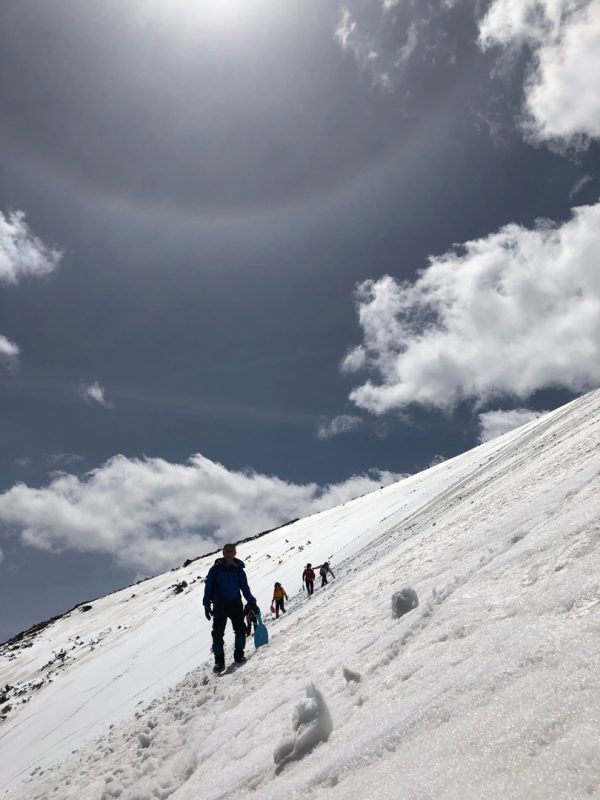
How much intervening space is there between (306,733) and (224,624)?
17.3ft

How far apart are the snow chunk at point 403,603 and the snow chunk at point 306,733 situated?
219cm

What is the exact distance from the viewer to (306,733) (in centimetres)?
423

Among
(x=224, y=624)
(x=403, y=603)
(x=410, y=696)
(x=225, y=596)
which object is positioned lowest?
(x=410, y=696)

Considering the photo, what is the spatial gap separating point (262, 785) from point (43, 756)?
302 inches

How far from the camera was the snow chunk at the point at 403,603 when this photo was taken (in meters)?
6.38

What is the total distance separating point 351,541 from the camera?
2208cm

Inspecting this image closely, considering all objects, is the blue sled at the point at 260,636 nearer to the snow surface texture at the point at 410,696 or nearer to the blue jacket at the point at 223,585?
the snow surface texture at the point at 410,696

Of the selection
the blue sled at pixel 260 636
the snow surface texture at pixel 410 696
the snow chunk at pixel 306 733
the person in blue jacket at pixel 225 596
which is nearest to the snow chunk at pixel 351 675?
the snow surface texture at pixel 410 696

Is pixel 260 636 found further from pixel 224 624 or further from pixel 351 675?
pixel 351 675

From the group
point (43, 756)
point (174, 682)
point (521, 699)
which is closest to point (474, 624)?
point (521, 699)

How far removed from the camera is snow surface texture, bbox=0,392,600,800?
9.50 ft

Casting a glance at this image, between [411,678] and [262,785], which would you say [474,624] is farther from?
[262,785]

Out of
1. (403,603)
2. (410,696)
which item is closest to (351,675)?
(410,696)

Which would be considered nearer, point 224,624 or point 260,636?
point 224,624
